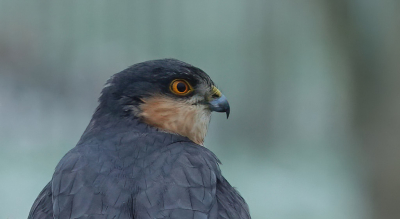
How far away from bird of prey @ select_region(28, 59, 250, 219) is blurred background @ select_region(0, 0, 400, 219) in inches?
121

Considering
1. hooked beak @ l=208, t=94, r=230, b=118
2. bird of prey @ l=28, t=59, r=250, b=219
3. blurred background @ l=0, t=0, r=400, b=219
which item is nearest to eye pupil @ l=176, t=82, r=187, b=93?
bird of prey @ l=28, t=59, r=250, b=219

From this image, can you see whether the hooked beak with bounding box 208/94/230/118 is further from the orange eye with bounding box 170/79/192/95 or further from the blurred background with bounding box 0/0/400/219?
the blurred background with bounding box 0/0/400/219

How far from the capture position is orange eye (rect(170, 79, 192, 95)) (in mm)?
4250

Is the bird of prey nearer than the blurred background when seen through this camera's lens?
Yes

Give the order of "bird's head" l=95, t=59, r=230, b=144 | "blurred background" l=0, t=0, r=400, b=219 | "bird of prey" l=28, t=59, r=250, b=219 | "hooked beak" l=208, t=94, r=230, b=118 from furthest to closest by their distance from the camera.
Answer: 1. "blurred background" l=0, t=0, r=400, b=219
2. "hooked beak" l=208, t=94, r=230, b=118
3. "bird's head" l=95, t=59, r=230, b=144
4. "bird of prey" l=28, t=59, r=250, b=219

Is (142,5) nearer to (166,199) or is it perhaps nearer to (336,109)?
(336,109)

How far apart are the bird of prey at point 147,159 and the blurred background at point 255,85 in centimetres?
307

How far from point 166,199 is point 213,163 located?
24.7 inches

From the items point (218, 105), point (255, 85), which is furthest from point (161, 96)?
point (255, 85)

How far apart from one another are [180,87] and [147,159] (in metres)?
0.83

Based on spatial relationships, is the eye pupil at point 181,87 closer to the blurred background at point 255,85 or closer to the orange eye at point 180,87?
the orange eye at point 180,87

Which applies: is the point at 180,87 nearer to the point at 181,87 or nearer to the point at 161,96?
the point at 181,87

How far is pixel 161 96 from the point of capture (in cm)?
421

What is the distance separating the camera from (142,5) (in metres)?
7.78
